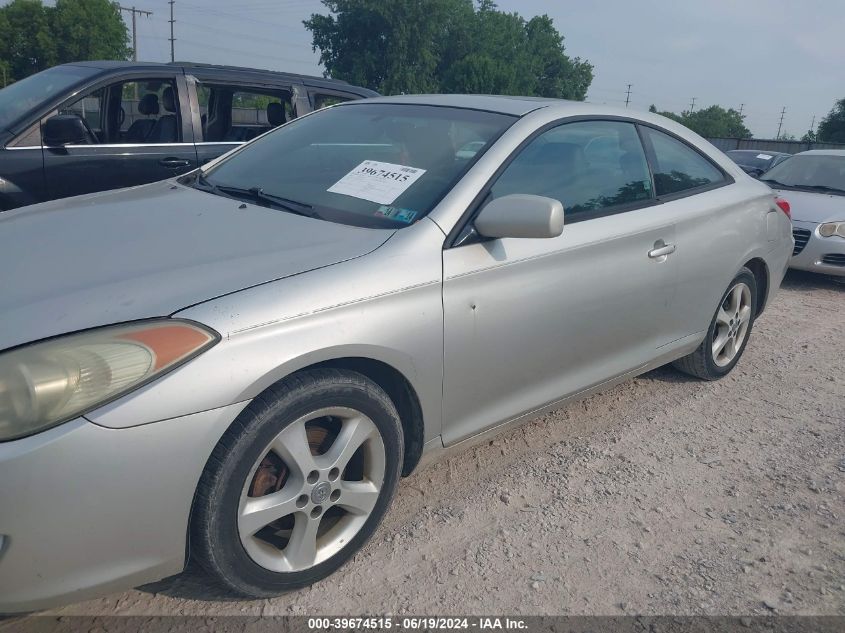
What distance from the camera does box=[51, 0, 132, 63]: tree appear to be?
51.1 metres

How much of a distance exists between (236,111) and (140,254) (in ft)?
12.8

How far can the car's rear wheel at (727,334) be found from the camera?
4008mm

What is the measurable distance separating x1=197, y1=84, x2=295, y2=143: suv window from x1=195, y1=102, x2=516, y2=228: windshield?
7.46 ft

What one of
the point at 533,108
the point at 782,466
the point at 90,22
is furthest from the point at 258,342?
the point at 90,22

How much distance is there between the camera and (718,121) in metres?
88.9

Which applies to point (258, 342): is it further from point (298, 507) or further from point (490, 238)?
point (490, 238)

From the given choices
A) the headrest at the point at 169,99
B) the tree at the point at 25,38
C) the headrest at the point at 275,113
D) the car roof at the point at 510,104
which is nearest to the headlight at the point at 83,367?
the car roof at the point at 510,104

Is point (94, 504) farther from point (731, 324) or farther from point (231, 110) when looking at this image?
point (231, 110)

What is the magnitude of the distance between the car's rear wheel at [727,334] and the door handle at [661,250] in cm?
73

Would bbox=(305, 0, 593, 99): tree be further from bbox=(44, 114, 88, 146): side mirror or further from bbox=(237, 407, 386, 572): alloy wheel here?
bbox=(237, 407, 386, 572): alloy wheel

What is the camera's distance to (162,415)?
1.79 meters

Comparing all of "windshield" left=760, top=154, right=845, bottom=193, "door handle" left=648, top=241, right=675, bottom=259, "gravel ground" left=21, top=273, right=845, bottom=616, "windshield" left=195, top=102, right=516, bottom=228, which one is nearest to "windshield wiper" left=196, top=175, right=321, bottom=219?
"windshield" left=195, top=102, right=516, bottom=228

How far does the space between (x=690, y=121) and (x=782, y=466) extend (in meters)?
89.2

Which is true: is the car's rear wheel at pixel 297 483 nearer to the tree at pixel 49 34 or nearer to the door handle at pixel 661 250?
the door handle at pixel 661 250
